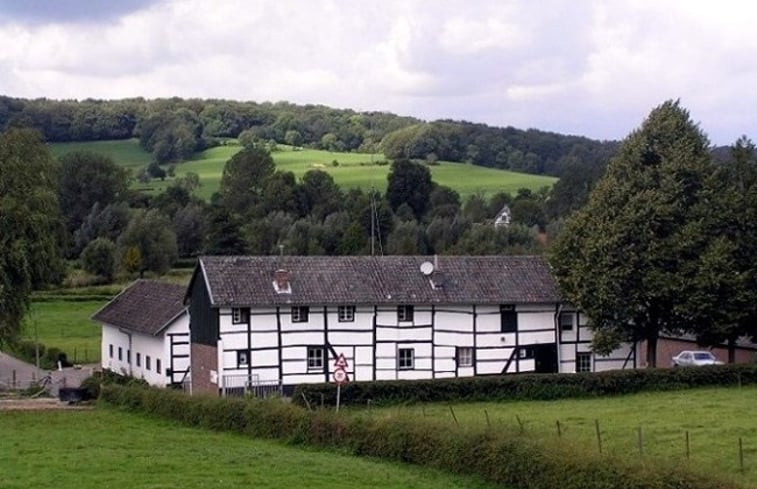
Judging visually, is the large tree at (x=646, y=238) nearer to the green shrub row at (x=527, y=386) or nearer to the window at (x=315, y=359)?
the green shrub row at (x=527, y=386)

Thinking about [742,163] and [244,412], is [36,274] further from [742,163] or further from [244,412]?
[742,163]

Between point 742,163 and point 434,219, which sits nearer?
point 742,163

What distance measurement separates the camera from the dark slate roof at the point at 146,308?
55.9 meters

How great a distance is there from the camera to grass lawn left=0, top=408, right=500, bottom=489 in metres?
28.0

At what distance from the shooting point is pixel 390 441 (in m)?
31.9

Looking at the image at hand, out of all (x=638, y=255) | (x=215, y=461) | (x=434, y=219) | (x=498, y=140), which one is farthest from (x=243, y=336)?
(x=498, y=140)

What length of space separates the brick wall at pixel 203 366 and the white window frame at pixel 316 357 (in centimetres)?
380

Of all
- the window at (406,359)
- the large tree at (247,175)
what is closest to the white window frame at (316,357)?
the window at (406,359)

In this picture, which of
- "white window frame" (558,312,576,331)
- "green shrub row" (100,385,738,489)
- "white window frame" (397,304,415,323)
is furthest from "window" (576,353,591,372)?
"green shrub row" (100,385,738,489)

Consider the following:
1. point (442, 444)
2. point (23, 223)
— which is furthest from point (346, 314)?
point (442, 444)

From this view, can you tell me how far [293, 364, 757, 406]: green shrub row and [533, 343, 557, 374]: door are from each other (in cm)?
639

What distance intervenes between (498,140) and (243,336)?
127441mm

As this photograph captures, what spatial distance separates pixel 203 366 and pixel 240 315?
306cm

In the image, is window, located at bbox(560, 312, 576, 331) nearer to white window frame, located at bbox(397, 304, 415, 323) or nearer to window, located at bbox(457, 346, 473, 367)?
window, located at bbox(457, 346, 473, 367)
